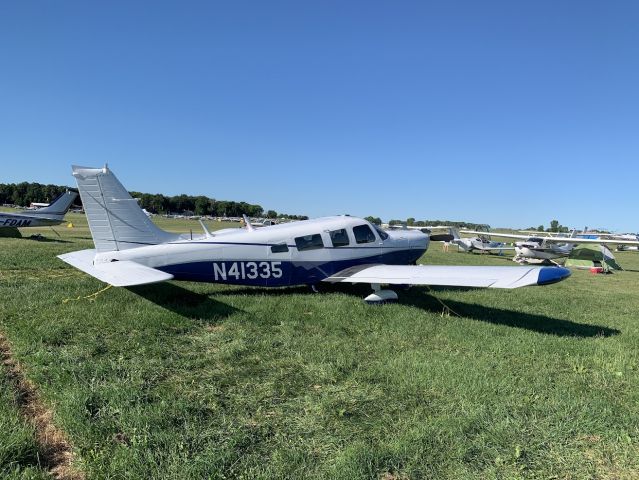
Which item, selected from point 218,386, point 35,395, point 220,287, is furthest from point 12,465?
point 220,287

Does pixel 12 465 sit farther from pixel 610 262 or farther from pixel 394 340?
pixel 610 262

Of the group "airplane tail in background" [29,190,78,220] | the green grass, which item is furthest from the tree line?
the green grass

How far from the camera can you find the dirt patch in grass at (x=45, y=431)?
285cm

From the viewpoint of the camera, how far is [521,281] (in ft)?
22.5

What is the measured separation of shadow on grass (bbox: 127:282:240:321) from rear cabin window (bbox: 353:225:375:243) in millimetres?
3837

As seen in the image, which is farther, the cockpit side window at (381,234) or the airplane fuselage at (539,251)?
the airplane fuselage at (539,251)

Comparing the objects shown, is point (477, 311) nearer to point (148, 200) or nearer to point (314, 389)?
point (314, 389)

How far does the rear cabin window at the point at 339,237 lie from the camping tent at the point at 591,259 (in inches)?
757

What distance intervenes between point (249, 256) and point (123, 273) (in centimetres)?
267

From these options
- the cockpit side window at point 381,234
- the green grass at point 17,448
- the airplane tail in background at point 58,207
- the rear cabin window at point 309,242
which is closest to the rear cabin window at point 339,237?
the rear cabin window at point 309,242

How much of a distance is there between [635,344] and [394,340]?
164 inches

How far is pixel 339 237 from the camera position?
9703mm

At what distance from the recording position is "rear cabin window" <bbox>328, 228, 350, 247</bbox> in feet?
31.6

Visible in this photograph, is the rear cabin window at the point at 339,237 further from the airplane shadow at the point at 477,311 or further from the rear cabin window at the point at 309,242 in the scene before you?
the airplane shadow at the point at 477,311
